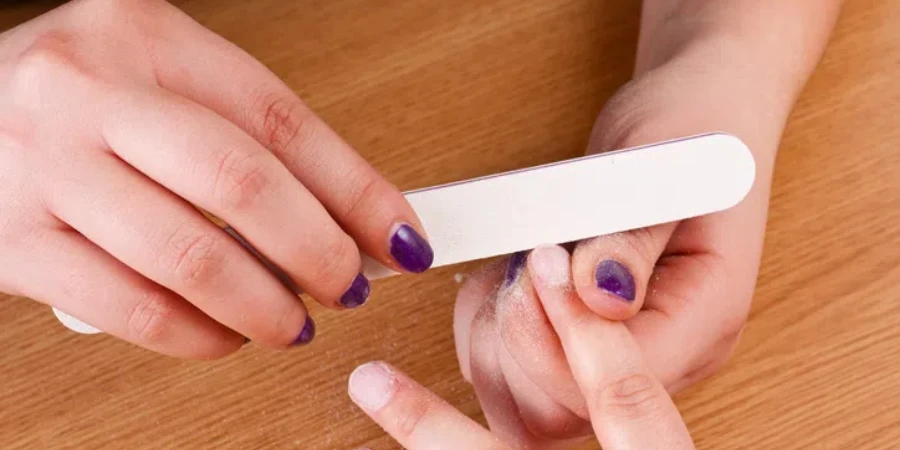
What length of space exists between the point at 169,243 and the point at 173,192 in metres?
0.03

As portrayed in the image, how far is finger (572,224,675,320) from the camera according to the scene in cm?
37

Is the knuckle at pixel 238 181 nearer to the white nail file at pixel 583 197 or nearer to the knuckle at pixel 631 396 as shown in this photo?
the white nail file at pixel 583 197

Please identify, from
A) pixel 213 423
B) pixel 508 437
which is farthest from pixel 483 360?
pixel 213 423

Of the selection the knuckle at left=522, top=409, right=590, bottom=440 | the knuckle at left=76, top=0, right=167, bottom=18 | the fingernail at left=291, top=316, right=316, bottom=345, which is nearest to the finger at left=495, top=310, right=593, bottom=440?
the knuckle at left=522, top=409, right=590, bottom=440

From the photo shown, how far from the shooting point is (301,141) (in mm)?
372

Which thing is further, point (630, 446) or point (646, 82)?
point (646, 82)

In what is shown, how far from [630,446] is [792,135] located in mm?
258

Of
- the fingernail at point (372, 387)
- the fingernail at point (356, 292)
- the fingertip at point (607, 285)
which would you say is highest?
the fingernail at point (356, 292)

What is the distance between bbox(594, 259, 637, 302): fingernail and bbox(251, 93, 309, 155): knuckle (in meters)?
0.16

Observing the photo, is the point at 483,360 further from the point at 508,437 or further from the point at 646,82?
the point at 646,82

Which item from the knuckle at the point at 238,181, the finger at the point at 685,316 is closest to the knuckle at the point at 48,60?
the knuckle at the point at 238,181

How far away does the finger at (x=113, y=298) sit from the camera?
1.22ft

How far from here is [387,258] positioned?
37 cm

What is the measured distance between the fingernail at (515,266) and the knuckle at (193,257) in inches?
6.1
